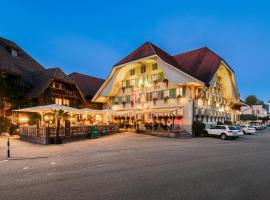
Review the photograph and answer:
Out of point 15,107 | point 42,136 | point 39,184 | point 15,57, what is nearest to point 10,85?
point 15,107

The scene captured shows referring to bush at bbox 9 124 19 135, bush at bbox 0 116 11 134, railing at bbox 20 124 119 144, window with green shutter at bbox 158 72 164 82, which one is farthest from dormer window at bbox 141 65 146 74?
bush at bbox 0 116 11 134

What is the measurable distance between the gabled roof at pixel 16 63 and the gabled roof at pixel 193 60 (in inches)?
558

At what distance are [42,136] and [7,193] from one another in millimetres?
13182

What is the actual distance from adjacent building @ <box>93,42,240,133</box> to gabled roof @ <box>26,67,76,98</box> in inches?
335

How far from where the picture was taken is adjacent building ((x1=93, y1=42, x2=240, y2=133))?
96.2 ft

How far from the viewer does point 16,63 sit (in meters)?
32.2

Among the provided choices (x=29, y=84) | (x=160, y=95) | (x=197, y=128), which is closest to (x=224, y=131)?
(x=197, y=128)

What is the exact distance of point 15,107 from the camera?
87.0 feet

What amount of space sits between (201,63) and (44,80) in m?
24.1

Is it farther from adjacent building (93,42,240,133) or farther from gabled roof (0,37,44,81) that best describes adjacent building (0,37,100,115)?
adjacent building (93,42,240,133)

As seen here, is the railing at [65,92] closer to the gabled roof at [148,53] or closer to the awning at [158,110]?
the gabled roof at [148,53]

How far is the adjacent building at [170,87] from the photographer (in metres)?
29.3

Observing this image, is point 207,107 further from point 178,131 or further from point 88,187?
point 88,187

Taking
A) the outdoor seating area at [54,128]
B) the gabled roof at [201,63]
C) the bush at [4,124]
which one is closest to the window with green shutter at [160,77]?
the gabled roof at [201,63]
